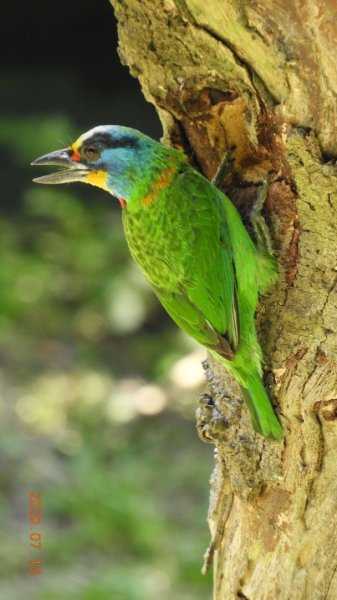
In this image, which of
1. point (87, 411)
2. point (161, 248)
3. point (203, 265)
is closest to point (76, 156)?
point (161, 248)

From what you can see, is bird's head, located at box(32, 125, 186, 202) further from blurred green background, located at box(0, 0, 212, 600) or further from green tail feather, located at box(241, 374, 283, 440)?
blurred green background, located at box(0, 0, 212, 600)

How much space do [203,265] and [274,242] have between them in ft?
0.88

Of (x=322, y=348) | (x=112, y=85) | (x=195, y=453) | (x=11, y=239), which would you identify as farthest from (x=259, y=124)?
(x=112, y=85)

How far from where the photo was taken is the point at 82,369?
19.8 feet

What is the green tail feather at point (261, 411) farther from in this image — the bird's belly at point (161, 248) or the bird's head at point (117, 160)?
the bird's head at point (117, 160)

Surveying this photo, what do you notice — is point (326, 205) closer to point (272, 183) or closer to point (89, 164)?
point (272, 183)

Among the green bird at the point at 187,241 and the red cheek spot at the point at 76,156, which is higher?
the red cheek spot at the point at 76,156

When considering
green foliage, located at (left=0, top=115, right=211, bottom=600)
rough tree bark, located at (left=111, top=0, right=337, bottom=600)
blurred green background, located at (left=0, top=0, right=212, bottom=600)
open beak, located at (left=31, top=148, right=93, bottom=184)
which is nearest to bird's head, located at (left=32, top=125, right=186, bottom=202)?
open beak, located at (left=31, top=148, right=93, bottom=184)

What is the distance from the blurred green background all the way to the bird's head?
84.8 inches

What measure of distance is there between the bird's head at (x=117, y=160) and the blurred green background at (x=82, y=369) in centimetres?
215

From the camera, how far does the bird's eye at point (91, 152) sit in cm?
299

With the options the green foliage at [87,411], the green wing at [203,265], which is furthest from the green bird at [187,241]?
the green foliage at [87,411]

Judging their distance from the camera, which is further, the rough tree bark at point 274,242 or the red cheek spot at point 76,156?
the red cheek spot at point 76,156

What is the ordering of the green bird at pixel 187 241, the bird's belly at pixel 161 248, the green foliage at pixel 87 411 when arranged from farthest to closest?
the green foliage at pixel 87 411, the bird's belly at pixel 161 248, the green bird at pixel 187 241
